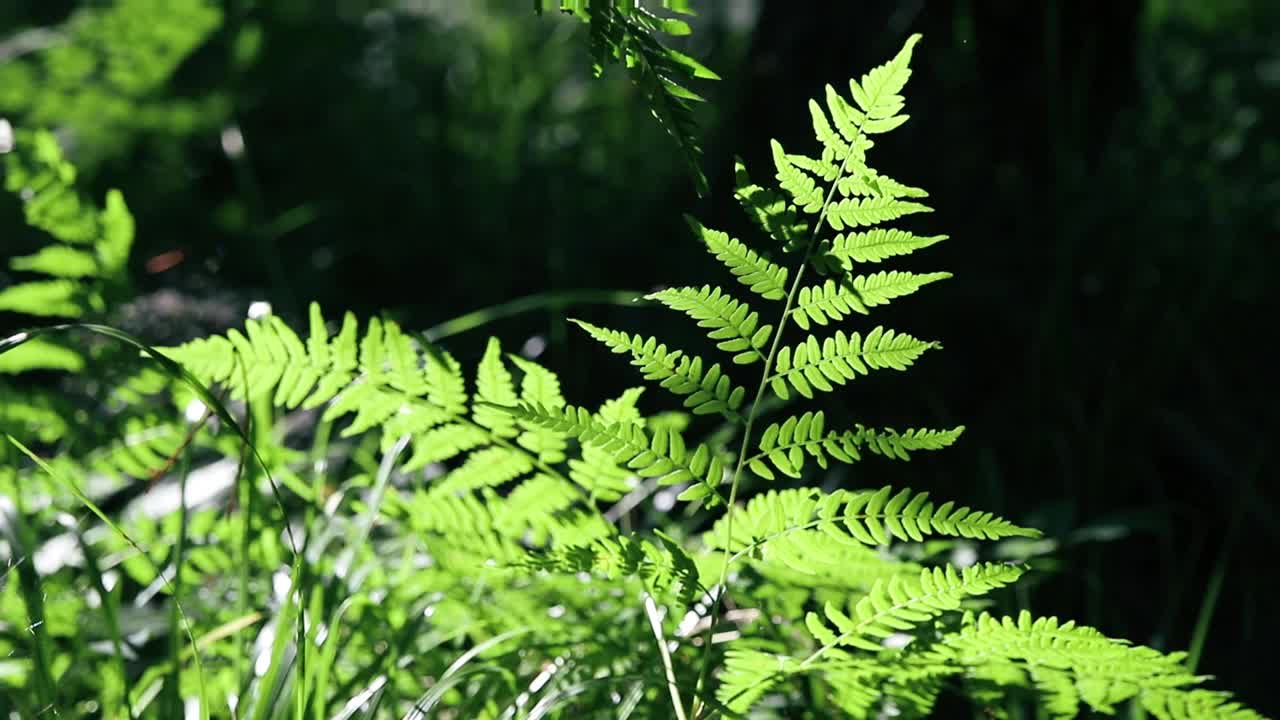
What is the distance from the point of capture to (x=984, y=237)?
7.56 ft

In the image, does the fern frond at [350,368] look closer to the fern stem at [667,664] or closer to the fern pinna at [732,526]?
the fern pinna at [732,526]

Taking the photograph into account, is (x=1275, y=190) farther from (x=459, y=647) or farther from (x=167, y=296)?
(x=167, y=296)

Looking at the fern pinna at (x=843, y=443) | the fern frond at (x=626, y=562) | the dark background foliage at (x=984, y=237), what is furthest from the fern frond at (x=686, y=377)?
the dark background foliage at (x=984, y=237)

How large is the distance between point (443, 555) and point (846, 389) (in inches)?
45.6

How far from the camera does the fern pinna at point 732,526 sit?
846 millimetres

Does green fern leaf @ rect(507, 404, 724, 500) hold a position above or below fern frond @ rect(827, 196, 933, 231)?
below

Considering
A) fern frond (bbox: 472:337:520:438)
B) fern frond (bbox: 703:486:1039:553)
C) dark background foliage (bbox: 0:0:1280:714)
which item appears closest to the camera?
fern frond (bbox: 703:486:1039:553)

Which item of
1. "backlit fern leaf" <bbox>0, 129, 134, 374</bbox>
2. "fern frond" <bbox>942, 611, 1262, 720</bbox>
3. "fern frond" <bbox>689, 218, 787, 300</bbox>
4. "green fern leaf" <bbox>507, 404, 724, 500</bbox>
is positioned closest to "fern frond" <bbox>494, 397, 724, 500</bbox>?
"green fern leaf" <bbox>507, 404, 724, 500</bbox>

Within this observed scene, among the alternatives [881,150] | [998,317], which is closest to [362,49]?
[881,150]

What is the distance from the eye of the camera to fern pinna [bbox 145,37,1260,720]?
85 centimetres

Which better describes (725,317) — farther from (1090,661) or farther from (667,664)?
(1090,661)

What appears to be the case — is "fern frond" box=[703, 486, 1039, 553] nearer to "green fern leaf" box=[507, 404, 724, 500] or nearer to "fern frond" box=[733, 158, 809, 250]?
"green fern leaf" box=[507, 404, 724, 500]

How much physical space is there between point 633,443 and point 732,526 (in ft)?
0.84

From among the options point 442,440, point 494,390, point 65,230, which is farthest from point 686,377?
point 65,230
